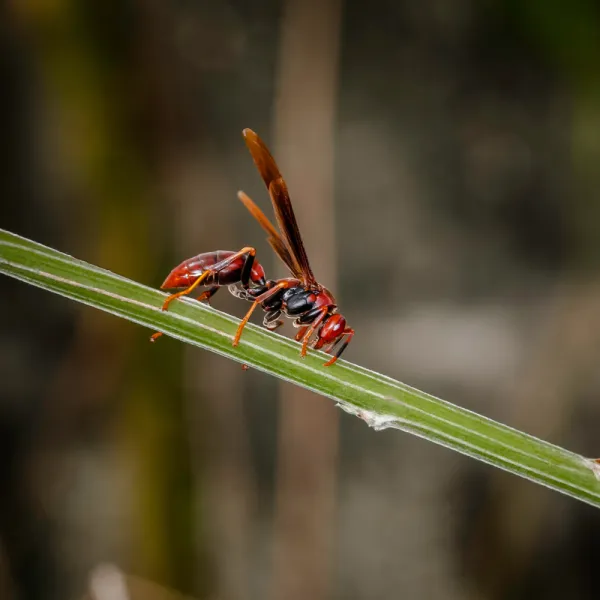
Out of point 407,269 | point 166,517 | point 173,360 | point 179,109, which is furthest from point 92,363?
point 407,269

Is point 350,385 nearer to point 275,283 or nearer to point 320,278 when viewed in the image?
point 275,283

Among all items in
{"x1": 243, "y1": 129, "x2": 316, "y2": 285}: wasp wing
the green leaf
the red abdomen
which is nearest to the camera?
the green leaf

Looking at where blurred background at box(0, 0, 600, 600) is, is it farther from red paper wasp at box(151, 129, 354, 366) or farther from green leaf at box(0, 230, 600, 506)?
green leaf at box(0, 230, 600, 506)

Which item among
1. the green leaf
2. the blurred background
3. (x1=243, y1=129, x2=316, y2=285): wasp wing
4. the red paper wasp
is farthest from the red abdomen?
the blurred background

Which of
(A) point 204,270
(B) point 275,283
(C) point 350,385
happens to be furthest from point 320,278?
(C) point 350,385

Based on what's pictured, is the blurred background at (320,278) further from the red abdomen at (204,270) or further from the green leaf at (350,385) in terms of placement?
the green leaf at (350,385)

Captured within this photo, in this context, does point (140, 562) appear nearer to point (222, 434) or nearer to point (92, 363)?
point (222, 434)

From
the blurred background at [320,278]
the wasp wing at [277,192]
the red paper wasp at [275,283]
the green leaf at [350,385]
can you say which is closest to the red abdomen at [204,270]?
the red paper wasp at [275,283]
